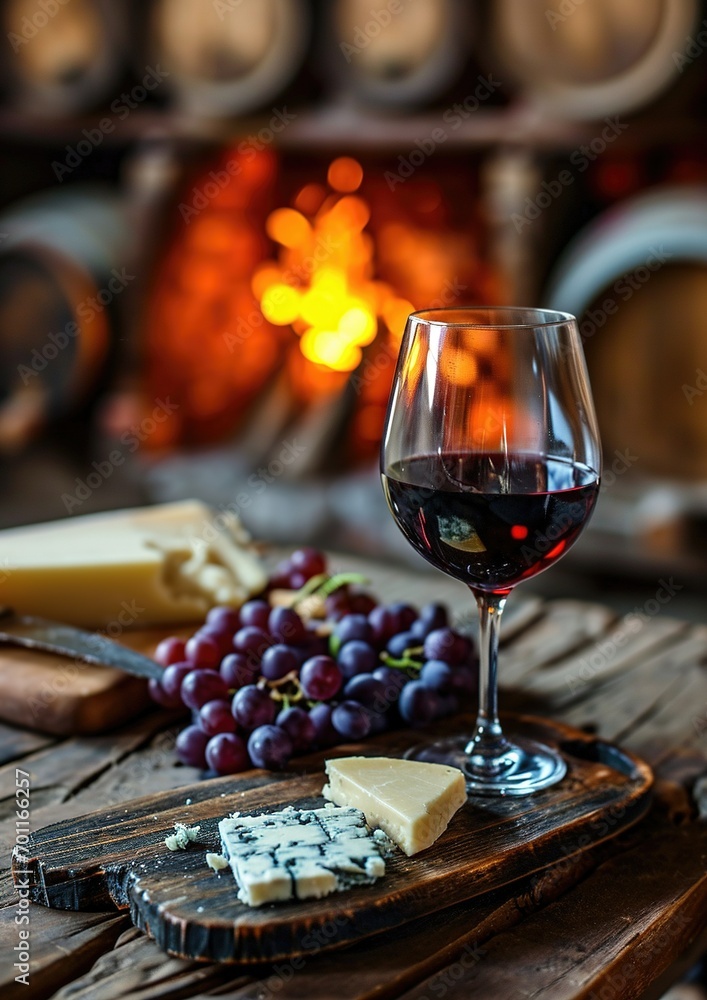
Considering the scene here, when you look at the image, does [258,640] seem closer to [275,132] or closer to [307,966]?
[307,966]

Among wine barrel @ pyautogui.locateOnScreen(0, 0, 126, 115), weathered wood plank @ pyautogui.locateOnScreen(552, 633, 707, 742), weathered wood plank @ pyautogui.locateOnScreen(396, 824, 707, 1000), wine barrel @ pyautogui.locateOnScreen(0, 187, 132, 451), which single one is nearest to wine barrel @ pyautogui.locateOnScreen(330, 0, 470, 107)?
wine barrel @ pyautogui.locateOnScreen(0, 0, 126, 115)

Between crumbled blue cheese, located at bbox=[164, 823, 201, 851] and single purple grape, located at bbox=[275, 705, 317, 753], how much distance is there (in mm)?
143

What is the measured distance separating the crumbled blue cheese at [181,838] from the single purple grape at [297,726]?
14 cm

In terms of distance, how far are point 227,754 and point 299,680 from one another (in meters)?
0.11

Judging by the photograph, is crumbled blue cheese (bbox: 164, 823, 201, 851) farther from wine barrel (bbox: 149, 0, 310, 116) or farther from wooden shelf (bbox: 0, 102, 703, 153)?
wine barrel (bbox: 149, 0, 310, 116)

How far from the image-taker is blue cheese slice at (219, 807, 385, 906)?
625mm

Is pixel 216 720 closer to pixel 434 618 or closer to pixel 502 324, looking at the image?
pixel 434 618

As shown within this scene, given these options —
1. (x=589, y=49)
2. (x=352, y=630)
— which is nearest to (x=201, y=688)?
(x=352, y=630)

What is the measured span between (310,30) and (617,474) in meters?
1.17

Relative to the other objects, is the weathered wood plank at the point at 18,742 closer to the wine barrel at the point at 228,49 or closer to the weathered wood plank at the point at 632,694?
the weathered wood plank at the point at 632,694

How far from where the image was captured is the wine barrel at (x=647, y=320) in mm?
1943

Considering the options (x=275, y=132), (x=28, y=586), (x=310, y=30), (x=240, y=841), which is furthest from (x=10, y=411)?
(x=240, y=841)

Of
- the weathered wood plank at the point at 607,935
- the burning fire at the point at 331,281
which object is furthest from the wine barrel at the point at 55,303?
the weathered wood plank at the point at 607,935

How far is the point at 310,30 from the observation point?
92.7 inches
